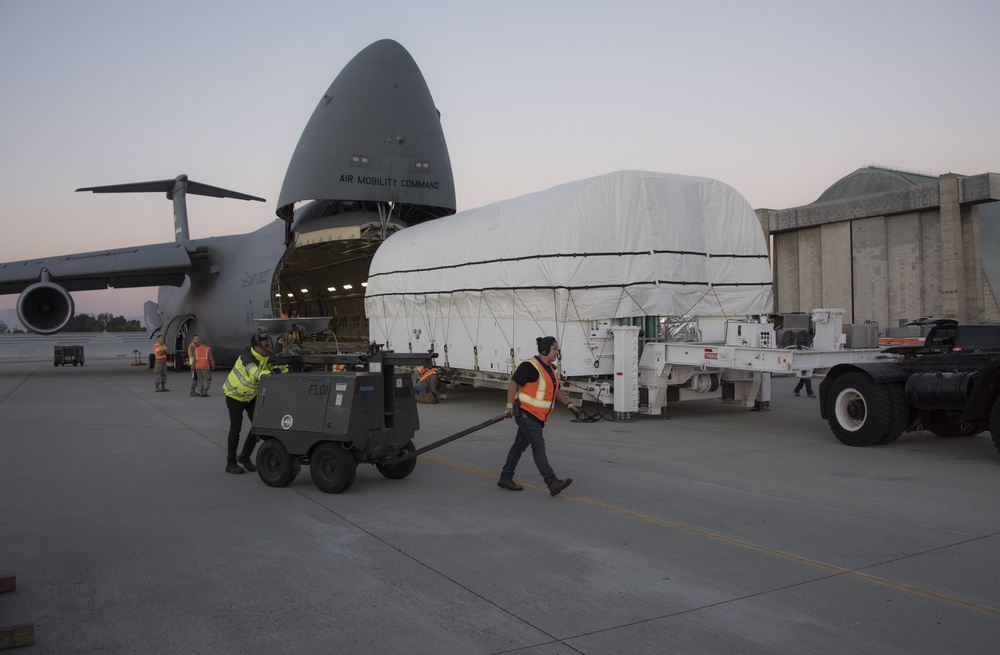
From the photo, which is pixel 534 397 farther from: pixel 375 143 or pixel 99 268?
pixel 99 268

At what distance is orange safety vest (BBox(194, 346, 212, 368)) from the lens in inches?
762


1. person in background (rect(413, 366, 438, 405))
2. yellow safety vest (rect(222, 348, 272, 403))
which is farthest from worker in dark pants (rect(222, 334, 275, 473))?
person in background (rect(413, 366, 438, 405))

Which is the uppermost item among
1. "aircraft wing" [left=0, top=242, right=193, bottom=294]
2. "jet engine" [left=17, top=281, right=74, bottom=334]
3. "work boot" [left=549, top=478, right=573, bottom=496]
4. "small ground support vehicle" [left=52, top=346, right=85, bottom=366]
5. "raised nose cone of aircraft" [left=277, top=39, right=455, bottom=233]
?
"raised nose cone of aircraft" [left=277, top=39, right=455, bottom=233]

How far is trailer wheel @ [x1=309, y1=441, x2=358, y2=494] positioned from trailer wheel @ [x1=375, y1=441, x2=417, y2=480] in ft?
2.18

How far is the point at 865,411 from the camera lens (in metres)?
10.4

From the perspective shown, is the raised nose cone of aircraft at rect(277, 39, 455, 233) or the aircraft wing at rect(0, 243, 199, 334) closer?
the raised nose cone of aircraft at rect(277, 39, 455, 233)

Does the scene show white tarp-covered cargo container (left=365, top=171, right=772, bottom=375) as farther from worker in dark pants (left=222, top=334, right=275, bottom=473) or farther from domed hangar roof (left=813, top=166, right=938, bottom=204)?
domed hangar roof (left=813, top=166, right=938, bottom=204)

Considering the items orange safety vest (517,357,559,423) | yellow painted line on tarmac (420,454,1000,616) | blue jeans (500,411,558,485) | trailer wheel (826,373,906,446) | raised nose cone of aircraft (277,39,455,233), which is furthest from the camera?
raised nose cone of aircraft (277,39,455,233)

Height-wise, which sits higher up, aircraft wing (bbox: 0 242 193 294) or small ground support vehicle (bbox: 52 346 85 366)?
aircraft wing (bbox: 0 242 193 294)

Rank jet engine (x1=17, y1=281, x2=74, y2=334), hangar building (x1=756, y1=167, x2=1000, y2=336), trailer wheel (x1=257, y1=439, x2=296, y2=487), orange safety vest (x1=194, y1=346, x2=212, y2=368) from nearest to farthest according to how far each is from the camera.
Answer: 1. trailer wheel (x1=257, y1=439, x2=296, y2=487)
2. orange safety vest (x1=194, y1=346, x2=212, y2=368)
3. jet engine (x1=17, y1=281, x2=74, y2=334)
4. hangar building (x1=756, y1=167, x2=1000, y2=336)

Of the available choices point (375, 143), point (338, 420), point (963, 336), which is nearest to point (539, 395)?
point (338, 420)

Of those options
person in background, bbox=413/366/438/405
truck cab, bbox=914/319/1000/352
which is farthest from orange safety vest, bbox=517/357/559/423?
person in background, bbox=413/366/438/405

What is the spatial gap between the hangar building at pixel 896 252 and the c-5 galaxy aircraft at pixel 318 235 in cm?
2283

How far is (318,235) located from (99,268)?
9656 millimetres
